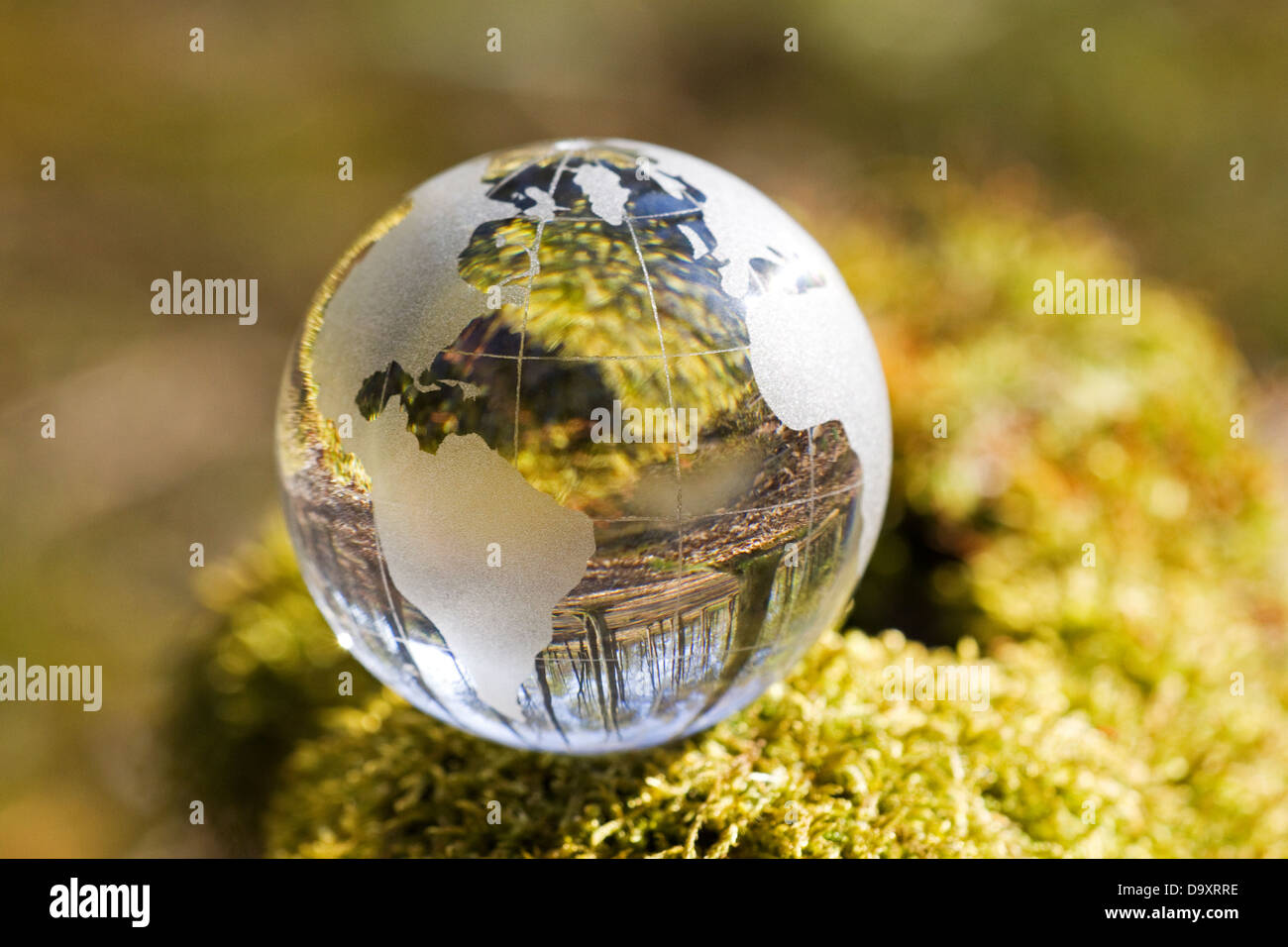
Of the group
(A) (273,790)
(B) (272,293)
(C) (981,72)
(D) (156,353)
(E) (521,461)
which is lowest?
(A) (273,790)

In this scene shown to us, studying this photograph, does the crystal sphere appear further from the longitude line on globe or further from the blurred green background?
the blurred green background

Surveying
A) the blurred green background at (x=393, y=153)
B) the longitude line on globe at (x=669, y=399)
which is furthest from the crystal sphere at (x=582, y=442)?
the blurred green background at (x=393, y=153)

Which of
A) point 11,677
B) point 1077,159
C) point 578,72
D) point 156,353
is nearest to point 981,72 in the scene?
point 1077,159

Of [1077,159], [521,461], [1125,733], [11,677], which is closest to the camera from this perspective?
[521,461]

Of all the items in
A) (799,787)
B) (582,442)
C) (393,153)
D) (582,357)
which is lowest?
(799,787)

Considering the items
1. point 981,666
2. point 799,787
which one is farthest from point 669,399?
point 981,666

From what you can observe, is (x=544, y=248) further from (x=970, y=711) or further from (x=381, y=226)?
(x=970, y=711)

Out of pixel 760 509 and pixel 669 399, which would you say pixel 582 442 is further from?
pixel 760 509
